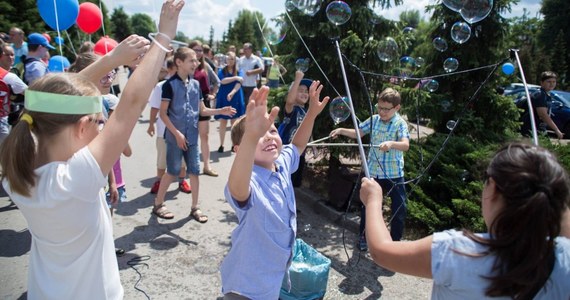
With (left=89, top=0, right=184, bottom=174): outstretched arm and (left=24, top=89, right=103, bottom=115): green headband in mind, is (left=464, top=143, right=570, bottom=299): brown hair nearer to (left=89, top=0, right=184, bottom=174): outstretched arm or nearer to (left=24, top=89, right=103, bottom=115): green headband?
(left=89, top=0, right=184, bottom=174): outstretched arm

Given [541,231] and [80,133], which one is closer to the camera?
[541,231]

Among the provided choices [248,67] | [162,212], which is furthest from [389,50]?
[248,67]

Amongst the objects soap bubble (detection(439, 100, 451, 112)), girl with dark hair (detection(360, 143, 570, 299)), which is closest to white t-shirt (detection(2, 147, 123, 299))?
girl with dark hair (detection(360, 143, 570, 299))

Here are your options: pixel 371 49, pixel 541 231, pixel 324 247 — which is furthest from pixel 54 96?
pixel 371 49

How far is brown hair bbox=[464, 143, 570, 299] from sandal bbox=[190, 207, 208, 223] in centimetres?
401

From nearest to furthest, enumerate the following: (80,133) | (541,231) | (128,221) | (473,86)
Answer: (541,231)
(80,133)
(128,221)
(473,86)

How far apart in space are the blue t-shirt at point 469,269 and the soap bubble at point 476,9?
3.25m

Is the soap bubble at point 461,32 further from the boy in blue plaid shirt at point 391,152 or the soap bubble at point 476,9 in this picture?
the boy in blue plaid shirt at point 391,152

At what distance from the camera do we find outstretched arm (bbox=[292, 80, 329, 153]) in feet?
8.47

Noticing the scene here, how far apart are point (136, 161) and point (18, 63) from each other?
385 cm

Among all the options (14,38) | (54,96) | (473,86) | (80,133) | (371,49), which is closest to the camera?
(54,96)

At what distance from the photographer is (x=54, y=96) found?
1.47m

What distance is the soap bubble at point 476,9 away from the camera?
393cm

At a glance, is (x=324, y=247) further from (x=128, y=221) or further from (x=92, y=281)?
(x=92, y=281)
